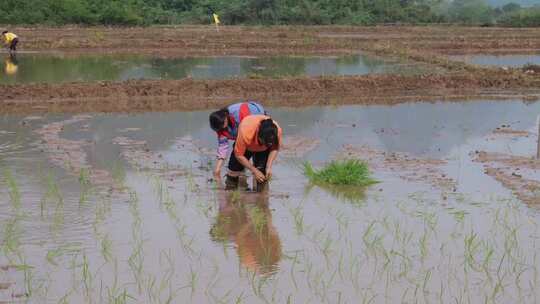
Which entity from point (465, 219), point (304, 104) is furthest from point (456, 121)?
point (465, 219)

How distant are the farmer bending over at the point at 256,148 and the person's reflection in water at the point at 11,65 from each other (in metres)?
9.77

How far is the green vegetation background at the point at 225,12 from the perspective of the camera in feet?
95.7

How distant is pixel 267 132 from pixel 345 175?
1269 millimetres

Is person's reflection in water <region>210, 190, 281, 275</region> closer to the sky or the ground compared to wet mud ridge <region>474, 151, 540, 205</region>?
closer to the sky

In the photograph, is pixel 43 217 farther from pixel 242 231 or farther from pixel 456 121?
pixel 456 121

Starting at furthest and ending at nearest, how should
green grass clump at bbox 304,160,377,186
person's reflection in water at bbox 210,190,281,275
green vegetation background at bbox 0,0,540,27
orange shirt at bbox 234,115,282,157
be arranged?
1. green vegetation background at bbox 0,0,540,27
2. green grass clump at bbox 304,160,377,186
3. orange shirt at bbox 234,115,282,157
4. person's reflection in water at bbox 210,190,281,275

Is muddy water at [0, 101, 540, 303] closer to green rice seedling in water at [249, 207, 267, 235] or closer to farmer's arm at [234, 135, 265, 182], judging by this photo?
green rice seedling in water at [249, 207, 267, 235]

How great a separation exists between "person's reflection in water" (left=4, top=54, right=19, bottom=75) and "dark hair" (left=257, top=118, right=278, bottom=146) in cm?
1050

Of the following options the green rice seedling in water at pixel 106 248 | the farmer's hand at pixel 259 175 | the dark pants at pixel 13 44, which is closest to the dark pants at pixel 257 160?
the farmer's hand at pixel 259 175

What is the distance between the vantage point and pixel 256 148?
652cm

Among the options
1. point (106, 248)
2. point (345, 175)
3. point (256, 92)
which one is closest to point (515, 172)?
point (345, 175)

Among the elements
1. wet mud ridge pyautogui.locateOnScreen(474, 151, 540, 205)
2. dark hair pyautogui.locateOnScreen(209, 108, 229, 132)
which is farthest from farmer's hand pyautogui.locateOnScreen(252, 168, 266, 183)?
wet mud ridge pyautogui.locateOnScreen(474, 151, 540, 205)

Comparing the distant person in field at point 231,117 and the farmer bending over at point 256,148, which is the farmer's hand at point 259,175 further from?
the distant person in field at point 231,117

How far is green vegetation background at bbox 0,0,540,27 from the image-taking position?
2916 centimetres
